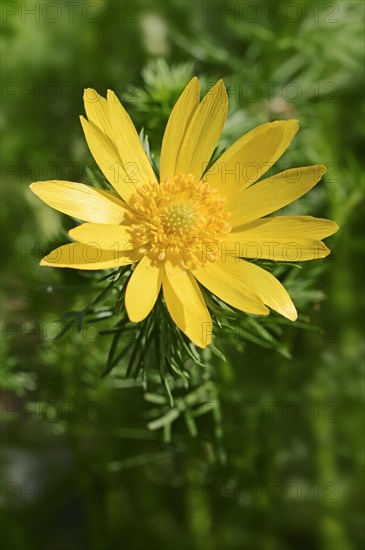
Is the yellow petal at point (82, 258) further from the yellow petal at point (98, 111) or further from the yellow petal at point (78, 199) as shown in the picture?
the yellow petal at point (98, 111)

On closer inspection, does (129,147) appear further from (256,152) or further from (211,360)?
(211,360)

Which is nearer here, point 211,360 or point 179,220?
point 179,220

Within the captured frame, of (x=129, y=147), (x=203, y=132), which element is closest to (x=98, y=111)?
(x=129, y=147)

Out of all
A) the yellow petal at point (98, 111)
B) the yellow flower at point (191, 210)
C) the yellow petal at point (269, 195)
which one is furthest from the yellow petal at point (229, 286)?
the yellow petal at point (98, 111)

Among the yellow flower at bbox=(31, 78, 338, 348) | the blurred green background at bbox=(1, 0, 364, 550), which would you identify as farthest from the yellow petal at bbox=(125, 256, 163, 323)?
the blurred green background at bbox=(1, 0, 364, 550)

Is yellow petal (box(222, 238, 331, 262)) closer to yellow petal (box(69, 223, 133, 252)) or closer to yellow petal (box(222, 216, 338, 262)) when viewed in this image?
yellow petal (box(222, 216, 338, 262))

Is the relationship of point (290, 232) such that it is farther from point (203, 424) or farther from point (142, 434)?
point (142, 434)

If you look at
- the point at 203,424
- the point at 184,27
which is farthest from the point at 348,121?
the point at 203,424
